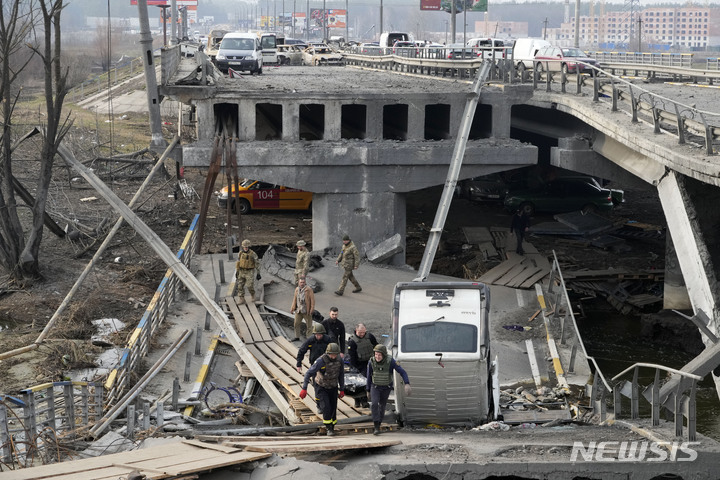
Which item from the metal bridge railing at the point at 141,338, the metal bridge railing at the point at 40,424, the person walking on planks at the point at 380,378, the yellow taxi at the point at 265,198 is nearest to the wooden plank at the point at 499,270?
the metal bridge railing at the point at 141,338

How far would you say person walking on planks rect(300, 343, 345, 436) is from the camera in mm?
13992

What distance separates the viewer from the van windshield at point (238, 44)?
43.9m

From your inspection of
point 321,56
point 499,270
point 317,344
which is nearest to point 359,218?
point 499,270

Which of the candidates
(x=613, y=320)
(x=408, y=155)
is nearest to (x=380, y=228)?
(x=408, y=155)

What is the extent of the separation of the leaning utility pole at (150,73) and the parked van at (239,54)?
1539cm

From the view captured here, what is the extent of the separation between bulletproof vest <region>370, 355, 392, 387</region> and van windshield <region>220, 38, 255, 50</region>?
105 feet

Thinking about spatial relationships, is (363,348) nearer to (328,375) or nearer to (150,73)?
(328,375)

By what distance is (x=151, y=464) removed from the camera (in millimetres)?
10781

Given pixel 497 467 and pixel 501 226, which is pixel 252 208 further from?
pixel 497 467

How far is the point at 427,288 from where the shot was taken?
15312mm

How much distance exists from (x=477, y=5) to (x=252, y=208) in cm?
4347
